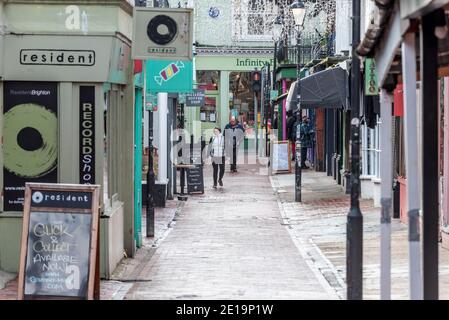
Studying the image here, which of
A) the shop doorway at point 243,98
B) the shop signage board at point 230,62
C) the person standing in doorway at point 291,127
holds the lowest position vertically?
the person standing in doorway at point 291,127

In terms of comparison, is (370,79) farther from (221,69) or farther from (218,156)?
(221,69)

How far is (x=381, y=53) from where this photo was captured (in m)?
7.62

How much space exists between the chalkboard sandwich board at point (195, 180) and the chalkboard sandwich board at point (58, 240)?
16465mm

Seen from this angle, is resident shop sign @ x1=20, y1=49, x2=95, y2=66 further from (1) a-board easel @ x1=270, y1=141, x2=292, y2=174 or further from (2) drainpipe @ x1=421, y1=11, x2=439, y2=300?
(1) a-board easel @ x1=270, y1=141, x2=292, y2=174

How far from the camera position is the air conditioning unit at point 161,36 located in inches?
502

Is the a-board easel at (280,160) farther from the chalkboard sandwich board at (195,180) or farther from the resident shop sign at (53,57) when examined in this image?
the resident shop sign at (53,57)

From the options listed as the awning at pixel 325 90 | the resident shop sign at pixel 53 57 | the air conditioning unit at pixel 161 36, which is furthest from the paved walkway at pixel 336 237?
the resident shop sign at pixel 53 57

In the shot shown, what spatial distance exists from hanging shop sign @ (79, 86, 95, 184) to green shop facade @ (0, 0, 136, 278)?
12 mm

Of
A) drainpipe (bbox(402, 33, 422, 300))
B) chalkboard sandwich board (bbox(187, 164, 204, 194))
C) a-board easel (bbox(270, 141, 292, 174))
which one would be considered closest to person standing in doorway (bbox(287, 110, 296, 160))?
a-board easel (bbox(270, 141, 292, 174))

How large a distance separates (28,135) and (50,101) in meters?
0.50

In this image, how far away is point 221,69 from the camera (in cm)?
5144

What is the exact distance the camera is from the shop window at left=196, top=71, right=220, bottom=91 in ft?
171
